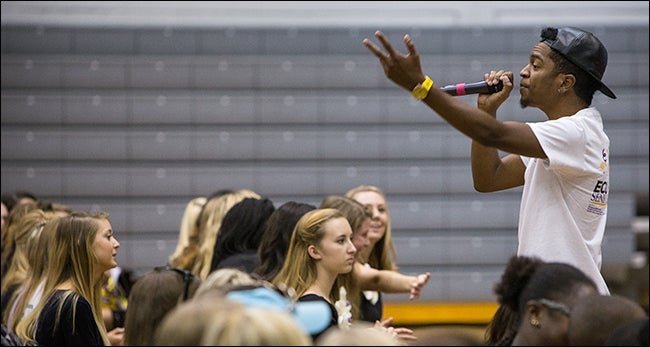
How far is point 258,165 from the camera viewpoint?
8922 millimetres

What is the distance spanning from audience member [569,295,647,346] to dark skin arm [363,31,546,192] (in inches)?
23.8

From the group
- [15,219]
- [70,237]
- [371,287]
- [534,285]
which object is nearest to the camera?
[534,285]

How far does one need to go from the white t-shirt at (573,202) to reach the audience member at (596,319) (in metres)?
0.67

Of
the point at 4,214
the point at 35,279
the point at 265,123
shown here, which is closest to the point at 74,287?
the point at 35,279

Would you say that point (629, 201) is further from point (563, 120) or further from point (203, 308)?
point (203, 308)

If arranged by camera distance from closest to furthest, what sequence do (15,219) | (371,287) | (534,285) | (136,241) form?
(534,285), (371,287), (15,219), (136,241)

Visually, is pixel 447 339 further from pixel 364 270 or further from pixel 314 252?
pixel 364 270

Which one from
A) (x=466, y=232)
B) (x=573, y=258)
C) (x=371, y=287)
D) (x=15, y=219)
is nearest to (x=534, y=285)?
(x=573, y=258)

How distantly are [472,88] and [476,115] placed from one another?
0.40 meters

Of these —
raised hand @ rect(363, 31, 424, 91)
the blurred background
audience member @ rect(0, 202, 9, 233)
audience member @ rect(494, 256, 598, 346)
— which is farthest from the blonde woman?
the blurred background

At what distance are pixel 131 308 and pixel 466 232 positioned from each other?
627cm

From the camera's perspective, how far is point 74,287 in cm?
371

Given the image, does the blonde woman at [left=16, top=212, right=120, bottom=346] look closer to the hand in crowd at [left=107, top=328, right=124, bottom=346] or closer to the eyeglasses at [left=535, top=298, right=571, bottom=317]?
the hand in crowd at [left=107, top=328, right=124, bottom=346]

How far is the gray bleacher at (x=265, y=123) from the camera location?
880cm
